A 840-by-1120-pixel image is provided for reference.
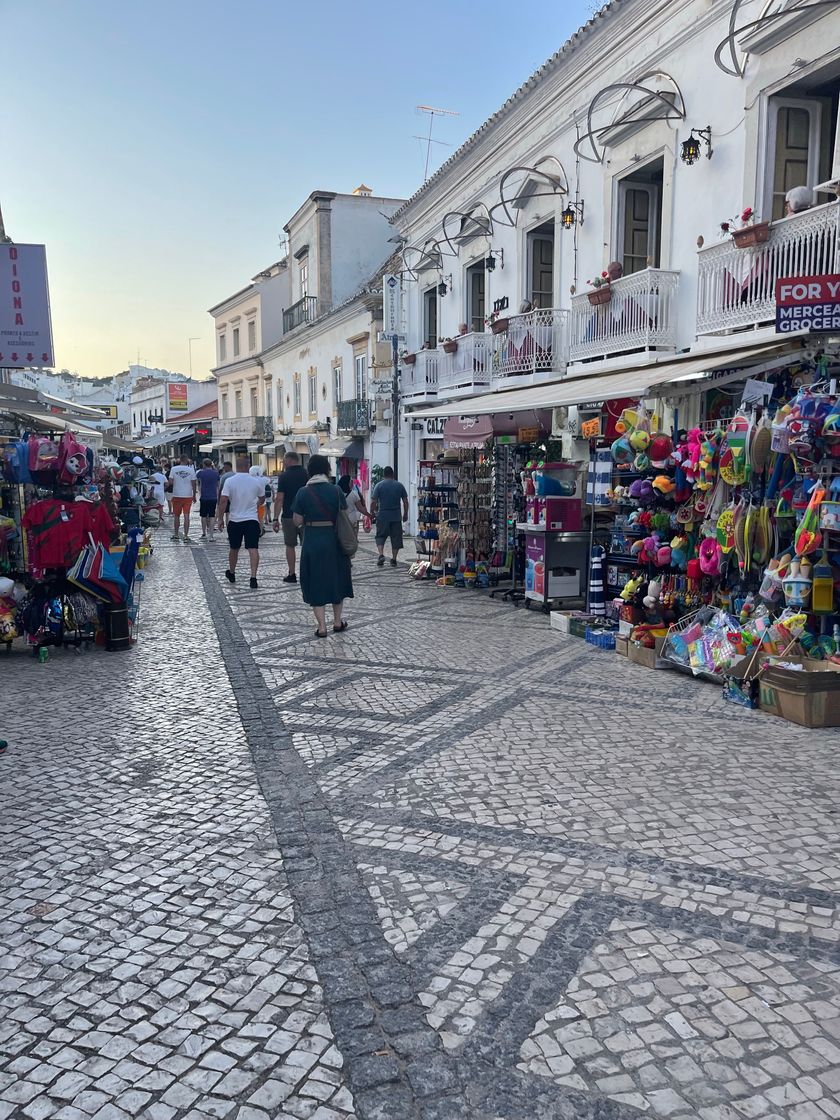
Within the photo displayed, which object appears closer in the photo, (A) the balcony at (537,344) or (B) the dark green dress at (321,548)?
(B) the dark green dress at (321,548)

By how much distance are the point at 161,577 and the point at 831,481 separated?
9.62 metres

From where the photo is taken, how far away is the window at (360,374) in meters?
23.1

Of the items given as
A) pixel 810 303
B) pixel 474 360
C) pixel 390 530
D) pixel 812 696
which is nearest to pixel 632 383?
pixel 810 303

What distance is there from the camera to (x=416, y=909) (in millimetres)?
3070

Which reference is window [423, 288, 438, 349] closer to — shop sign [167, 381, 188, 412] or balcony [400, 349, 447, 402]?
balcony [400, 349, 447, 402]

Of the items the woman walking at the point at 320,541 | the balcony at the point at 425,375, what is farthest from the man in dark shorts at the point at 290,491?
the balcony at the point at 425,375

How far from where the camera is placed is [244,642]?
307 inches

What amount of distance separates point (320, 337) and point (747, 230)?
2013 centimetres

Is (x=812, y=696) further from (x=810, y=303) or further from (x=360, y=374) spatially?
(x=360, y=374)

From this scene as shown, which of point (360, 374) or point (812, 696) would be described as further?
point (360, 374)

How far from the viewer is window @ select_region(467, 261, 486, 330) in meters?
16.5

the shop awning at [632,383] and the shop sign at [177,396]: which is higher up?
the shop sign at [177,396]

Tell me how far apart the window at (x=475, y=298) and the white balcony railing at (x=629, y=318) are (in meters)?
5.14

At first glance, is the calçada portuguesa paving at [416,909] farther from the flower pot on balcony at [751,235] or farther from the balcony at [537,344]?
the balcony at [537,344]
